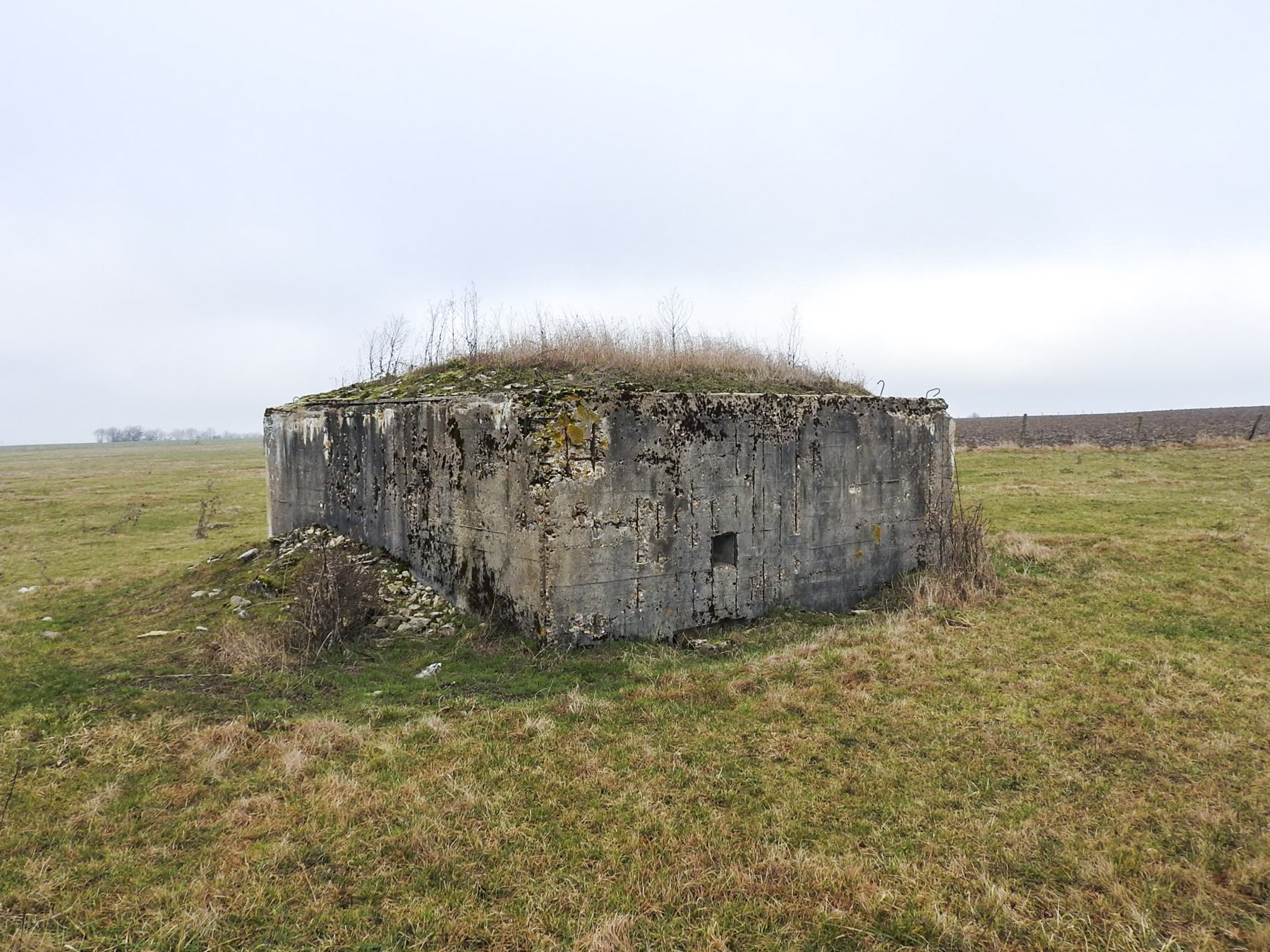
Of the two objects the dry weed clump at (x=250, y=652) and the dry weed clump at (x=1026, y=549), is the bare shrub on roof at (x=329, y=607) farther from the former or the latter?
the dry weed clump at (x=1026, y=549)

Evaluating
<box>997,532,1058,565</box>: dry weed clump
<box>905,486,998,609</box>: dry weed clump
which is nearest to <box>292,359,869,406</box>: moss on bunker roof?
<box>905,486,998,609</box>: dry weed clump

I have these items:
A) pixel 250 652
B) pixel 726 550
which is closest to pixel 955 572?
pixel 726 550

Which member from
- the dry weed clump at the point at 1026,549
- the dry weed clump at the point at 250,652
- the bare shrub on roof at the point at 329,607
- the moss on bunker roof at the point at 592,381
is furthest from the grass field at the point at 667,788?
the moss on bunker roof at the point at 592,381

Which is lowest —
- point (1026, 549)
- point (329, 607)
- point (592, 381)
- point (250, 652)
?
point (250, 652)

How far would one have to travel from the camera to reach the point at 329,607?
727 cm

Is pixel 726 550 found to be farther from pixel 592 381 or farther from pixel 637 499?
pixel 592 381

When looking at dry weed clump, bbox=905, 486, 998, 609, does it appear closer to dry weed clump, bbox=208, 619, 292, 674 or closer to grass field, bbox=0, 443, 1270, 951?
grass field, bbox=0, 443, 1270, 951

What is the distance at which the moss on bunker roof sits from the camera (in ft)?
25.8

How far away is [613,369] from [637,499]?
1797mm

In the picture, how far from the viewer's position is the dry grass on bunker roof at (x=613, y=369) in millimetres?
8133

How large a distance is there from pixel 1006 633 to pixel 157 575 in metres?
11.4

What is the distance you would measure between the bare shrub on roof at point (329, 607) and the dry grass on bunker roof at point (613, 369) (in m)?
2.27

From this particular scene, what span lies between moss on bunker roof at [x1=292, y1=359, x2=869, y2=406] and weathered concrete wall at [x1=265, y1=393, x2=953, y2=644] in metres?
0.25

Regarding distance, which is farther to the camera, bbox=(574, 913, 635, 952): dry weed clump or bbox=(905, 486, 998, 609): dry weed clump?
bbox=(905, 486, 998, 609): dry weed clump
